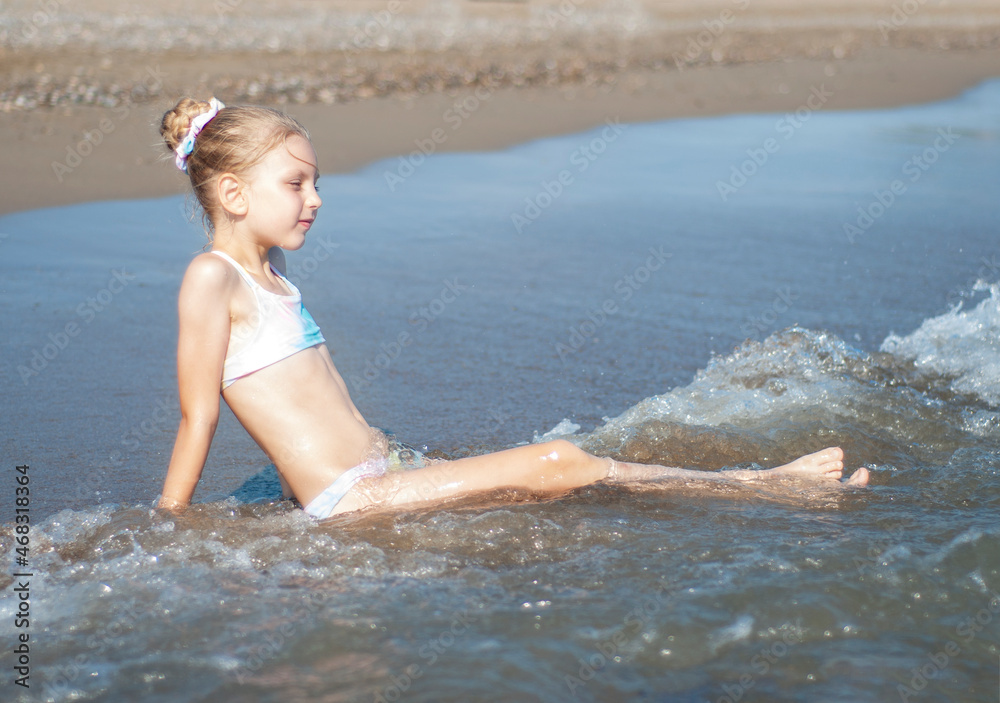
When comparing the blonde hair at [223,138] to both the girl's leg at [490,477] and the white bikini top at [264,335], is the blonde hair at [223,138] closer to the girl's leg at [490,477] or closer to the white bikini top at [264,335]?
the white bikini top at [264,335]

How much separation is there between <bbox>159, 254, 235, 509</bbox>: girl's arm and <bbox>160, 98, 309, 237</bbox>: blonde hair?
14.6 inches

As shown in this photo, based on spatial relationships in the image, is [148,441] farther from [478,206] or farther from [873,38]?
[873,38]

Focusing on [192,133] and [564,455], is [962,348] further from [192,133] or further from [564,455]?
[192,133]

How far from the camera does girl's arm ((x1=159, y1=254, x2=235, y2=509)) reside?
2.94 m

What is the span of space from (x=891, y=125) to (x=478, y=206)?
19.9ft
